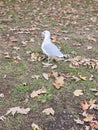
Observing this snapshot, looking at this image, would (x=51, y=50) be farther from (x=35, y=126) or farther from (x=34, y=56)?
(x=35, y=126)

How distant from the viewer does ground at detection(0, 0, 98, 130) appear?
4336 millimetres

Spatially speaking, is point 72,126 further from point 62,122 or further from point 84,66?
point 84,66

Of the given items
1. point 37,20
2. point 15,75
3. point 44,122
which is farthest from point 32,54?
point 37,20

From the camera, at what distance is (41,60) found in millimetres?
6039

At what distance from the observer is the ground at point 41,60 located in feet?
14.2

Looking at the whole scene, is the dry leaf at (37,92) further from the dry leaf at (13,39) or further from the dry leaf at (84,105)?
the dry leaf at (13,39)

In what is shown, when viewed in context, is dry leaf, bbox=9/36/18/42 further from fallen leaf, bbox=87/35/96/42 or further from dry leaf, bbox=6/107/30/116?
dry leaf, bbox=6/107/30/116

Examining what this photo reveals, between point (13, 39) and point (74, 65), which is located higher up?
point (74, 65)

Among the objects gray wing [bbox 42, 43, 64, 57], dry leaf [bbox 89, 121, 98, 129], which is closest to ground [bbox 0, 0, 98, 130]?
dry leaf [bbox 89, 121, 98, 129]

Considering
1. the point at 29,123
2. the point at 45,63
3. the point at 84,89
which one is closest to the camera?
the point at 29,123

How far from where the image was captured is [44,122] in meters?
4.23

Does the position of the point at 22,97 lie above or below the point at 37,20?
above

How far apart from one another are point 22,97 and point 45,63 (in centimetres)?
131

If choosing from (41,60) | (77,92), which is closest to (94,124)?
(77,92)
